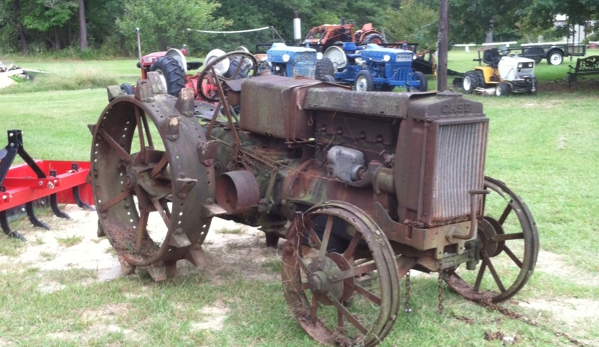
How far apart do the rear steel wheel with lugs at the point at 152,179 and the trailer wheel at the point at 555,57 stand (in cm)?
2461

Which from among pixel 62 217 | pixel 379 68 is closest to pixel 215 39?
pixel 379 68

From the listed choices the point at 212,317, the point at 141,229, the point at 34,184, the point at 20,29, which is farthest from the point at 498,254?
the point at 20,29

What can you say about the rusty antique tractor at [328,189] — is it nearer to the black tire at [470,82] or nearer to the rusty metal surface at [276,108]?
the rusty metal surface at [276,108]

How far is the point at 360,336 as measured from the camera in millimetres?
3572

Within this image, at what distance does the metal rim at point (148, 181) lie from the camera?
4.12m

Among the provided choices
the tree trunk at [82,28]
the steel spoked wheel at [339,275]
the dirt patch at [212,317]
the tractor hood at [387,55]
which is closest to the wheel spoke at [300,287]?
the steel spoked wheel at [339,275]

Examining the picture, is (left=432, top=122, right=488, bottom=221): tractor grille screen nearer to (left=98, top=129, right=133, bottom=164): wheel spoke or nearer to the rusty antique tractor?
the rusty antique tractor

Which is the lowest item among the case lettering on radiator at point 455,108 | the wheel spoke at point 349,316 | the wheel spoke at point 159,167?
the wheel spoke at point 349,316

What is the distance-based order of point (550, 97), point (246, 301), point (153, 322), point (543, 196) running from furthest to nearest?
point (550, 97), point (543, 196), point (246, 301), point (153, 322)

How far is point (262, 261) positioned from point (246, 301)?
3.08 feet

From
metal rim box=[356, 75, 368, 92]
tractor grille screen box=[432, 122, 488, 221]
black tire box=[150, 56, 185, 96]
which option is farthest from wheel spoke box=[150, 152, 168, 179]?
metal rim box=[356, 75, 368, 92]

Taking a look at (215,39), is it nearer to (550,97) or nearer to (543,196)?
(550,97)

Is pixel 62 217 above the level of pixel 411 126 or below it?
below

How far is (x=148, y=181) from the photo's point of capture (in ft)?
15.3
